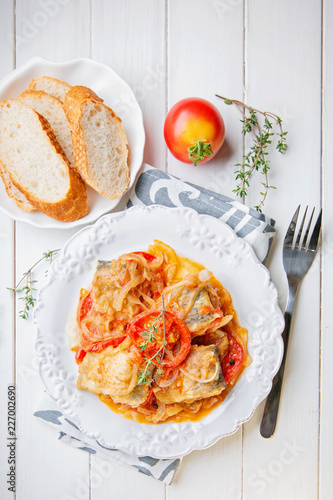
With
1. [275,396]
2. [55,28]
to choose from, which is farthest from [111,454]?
[55,28]

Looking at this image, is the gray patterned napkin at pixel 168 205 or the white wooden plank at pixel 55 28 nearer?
the gray patterned napkin at pixel 168 205

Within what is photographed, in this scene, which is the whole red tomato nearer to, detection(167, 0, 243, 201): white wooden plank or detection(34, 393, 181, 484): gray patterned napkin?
detection(167, 0, 243, 201): white wooden plank

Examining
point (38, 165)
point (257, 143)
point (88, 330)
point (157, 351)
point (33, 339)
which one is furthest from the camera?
point (33, 339)

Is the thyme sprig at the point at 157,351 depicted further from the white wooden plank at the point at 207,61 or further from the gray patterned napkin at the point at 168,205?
the white wooden plank at the point at 207,61

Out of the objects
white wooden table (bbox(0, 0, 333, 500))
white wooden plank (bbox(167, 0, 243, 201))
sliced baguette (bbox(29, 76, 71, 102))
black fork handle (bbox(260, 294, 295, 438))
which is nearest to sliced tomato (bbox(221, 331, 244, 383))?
black fork handle (bbox(260, 294, 295, 438))

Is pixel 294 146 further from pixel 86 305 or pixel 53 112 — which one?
pixel 86 305

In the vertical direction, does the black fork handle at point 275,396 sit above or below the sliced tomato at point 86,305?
below

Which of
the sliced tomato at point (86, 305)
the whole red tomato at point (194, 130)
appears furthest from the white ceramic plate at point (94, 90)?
the sliced tomato at point (86, 305)

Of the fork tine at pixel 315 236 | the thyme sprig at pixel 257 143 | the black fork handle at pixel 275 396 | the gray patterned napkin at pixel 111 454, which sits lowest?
the gray patterned napkin at pixel 111 454
